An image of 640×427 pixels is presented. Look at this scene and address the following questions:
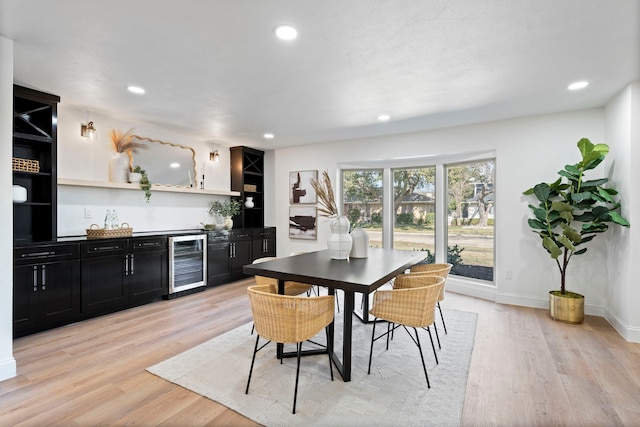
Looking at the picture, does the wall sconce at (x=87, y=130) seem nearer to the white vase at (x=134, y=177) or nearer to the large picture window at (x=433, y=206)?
the white vase at (x=134, y=177)

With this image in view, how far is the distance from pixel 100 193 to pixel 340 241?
3.33 meters

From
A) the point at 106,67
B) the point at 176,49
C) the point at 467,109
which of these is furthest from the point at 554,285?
the point at 106,67

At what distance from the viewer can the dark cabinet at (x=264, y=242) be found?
5.75 metres

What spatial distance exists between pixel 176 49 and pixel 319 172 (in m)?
3.60

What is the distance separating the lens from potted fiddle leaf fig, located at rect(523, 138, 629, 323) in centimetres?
329

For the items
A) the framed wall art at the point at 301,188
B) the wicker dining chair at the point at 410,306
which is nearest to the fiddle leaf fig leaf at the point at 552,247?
the wicker dining chair at the point at 410,306

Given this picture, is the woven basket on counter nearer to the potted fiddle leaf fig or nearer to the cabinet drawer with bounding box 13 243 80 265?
the cabinet drawer with bounding box 13 243 80 265

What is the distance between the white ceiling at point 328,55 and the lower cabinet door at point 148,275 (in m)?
1.84

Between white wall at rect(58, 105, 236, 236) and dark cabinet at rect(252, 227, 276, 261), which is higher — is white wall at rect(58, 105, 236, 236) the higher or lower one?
the higher one

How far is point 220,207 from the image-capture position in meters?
5.50

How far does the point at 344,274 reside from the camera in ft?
7.48

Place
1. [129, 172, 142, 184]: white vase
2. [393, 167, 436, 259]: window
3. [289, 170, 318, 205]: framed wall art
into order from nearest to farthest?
[129, 172, 142, 184]: white vase → [393, 167, 436, 259]: window → [289, 170, 318, 205]: framed wall art

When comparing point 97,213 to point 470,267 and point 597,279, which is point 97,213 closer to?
point 470,267

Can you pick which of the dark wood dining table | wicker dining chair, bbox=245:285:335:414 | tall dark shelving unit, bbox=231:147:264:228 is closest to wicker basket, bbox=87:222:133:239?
tall dark shelving unit, bbox=231:147:264:228
